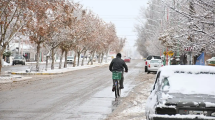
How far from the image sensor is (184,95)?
6.77 metres

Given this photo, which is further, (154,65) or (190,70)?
(154,65)

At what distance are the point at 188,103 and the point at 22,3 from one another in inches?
741

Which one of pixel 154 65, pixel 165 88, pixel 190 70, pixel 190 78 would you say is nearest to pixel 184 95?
pixel 165 88

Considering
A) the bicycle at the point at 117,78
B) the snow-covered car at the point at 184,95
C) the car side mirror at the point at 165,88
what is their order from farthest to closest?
the bicycle at the point at 117,78 < the car side mirror at the point at 165,88 < the snow-covered car at the point at 184,95

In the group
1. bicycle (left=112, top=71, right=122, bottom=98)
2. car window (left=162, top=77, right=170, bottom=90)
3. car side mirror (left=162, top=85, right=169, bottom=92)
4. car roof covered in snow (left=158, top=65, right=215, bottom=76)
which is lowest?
bicycle (left=112, top=71, right=122, bottom=98)

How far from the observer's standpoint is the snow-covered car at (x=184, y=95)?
650cm

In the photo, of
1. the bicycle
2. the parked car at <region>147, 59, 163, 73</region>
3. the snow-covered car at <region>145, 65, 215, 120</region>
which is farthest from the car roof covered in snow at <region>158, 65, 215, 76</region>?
the parked car at <region>147, 59, 163, 73</region>

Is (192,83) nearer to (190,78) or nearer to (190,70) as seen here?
(190,78)

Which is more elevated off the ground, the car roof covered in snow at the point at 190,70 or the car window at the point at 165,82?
the car roof covered in snow at the point at 190,70

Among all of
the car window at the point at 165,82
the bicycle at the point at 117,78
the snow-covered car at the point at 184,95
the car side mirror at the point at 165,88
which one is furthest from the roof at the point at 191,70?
the bicycle at the point at 117,78

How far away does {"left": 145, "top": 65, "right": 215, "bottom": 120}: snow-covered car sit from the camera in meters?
6.50

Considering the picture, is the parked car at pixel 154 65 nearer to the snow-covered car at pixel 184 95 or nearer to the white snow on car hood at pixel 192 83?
the snow-covered car at pixel 184 95

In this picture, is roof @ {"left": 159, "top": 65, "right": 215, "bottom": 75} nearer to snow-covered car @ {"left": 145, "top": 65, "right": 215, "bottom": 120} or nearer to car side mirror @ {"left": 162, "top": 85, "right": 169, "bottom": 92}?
snow-covered car @ {"left": 145, "top": 65, "right": 215, "bottom": 120}

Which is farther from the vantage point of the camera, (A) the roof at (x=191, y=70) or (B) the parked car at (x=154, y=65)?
(B) the parked car at (x=154, y=65)
